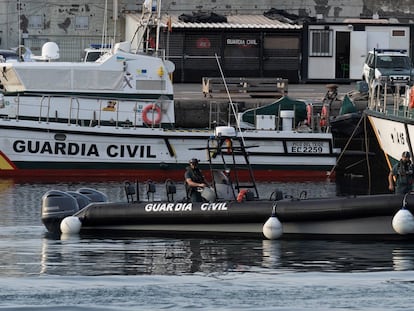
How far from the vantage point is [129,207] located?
2473 cm

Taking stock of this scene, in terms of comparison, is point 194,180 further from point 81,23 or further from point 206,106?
point 81,23

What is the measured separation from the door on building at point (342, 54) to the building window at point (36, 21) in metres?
12.1

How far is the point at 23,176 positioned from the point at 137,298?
57.1 feet

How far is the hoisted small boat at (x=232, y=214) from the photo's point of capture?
2327cm

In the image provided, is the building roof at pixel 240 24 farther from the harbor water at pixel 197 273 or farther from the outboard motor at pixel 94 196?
the harbor water at pixel 197 273

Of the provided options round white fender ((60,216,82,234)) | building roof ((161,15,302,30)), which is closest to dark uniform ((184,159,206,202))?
round white fender ((60,216,82,234))

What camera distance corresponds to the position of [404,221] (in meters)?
22.7

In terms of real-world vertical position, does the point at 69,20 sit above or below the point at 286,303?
above

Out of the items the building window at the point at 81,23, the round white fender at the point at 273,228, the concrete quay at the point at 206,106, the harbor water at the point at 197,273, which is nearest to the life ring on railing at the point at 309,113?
the concrete quay at the point at 206,106

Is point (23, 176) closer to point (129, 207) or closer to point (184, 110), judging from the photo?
point (184, 110)


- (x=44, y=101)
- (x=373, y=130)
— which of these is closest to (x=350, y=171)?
(x=373, y=130)

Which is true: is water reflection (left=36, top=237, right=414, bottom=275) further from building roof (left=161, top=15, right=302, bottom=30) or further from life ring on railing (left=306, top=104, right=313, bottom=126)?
building roof (left=161, top=15, right=302, bottom=30)

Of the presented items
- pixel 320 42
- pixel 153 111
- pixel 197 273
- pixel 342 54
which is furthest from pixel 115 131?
pixel 342 54

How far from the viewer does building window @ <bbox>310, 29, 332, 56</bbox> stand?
1986 inches
